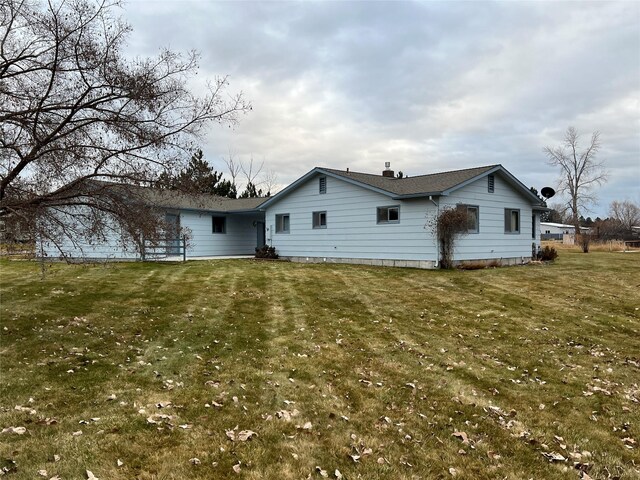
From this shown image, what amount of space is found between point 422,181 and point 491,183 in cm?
299

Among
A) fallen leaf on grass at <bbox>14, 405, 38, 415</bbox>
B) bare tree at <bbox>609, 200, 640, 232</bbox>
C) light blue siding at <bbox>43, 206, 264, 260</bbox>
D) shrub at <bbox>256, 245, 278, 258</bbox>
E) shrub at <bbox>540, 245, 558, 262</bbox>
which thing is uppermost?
bare tree at <bbox>609, 200, 640, 232</bbox>

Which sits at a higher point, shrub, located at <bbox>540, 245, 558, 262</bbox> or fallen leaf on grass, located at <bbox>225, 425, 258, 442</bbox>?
shrub, located at <bbox>540, 245, 558, 262</bbox>

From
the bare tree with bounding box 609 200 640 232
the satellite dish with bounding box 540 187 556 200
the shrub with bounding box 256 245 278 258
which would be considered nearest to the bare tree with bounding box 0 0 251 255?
the shrub with bounding box 256 245 278 258

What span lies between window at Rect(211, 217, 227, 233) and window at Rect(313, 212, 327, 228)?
7.59m

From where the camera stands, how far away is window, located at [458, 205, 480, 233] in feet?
62.1

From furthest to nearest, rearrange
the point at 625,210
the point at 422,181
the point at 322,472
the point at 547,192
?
the point at 625,210, the point at 547,192, the point at 422,181, the point at 322,472

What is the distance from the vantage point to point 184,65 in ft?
25.1

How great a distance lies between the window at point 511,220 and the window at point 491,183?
1.55 m

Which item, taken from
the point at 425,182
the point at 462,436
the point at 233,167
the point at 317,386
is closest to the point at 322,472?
the point at 462,436

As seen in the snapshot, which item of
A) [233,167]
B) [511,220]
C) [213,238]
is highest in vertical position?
[233,167]

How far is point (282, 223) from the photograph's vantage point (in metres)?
24.3

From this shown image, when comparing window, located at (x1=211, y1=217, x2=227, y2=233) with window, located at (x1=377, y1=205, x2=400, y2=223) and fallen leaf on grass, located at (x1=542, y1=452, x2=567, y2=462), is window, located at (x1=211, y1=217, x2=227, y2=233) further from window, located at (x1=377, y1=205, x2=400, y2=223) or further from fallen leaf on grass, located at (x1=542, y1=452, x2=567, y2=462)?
fallen leaf on grass, located at (x1=542, y1=452, x2=567, y2=462)

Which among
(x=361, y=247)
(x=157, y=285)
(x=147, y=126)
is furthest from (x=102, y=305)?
(x=361, y=247)

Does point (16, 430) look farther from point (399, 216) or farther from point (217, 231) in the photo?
point (217, 231)
